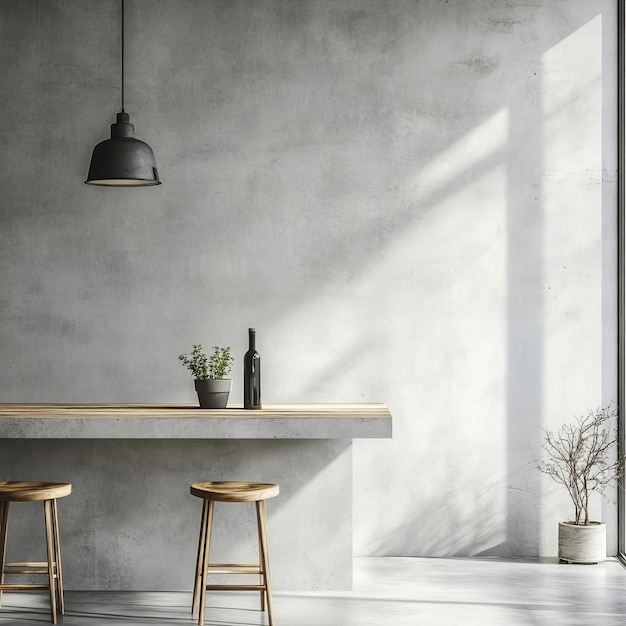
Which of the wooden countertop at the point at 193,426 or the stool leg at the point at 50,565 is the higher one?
the wooden countertop at the point at 193,426

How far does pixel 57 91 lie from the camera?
500 cm

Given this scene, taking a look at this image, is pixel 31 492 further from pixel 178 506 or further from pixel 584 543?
pixel 584 543

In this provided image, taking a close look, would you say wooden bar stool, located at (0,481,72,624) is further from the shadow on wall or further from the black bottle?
the shadow on wall

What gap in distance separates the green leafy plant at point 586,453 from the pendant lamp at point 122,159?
2670 mm

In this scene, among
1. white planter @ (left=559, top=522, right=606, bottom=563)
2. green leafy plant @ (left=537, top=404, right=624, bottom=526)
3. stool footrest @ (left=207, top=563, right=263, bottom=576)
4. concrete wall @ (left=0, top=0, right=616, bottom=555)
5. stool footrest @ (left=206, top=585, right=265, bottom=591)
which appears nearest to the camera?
stool footrest @ (left=206, top=585, right=265, bottom=591)

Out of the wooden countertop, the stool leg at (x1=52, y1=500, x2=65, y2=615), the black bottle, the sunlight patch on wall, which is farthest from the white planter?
the stool leg at (x1=52, y1=500, x2=65, y2=615)

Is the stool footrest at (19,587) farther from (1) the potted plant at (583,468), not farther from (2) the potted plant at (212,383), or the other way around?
(1) the potted plant at (583,468)

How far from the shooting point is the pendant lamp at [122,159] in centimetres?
408

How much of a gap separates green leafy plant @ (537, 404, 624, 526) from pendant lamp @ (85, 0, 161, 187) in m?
2.67

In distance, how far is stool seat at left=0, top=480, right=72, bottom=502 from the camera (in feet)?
11.9

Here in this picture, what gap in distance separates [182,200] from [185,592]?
7.09 feet

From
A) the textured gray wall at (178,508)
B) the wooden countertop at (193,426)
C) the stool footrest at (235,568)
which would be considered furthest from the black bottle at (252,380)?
the stool footrest at (235,568)

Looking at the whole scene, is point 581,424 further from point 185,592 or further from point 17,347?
point 17,347

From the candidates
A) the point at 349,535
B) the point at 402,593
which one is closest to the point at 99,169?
the point at 349,535
